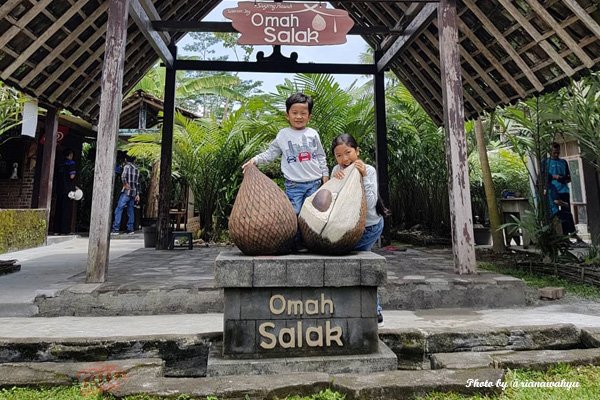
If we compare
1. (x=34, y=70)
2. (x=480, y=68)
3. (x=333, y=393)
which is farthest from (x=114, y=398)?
(x=480, y=68)

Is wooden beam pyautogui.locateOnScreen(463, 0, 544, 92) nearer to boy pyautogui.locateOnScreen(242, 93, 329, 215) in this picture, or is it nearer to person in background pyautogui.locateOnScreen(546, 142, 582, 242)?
person in background pyautogui.locateOnScreen(546, 142, 582, 242)

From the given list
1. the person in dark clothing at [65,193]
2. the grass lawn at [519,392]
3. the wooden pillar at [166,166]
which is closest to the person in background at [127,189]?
the person in dark clothing at [65,193]

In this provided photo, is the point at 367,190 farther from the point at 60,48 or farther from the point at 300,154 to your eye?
the point at 60,48

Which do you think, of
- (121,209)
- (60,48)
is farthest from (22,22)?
(121,209)

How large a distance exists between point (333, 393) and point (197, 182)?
614 centimetres

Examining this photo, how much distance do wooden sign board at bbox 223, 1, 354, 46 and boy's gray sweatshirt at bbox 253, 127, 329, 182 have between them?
140cm

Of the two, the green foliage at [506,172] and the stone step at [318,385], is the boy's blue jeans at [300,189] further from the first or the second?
the green foliage at [506,172]

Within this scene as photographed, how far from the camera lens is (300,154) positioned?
2.73 m

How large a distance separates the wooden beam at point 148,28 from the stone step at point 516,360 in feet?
13.9

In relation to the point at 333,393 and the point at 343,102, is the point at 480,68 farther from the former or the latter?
the point at 333,393

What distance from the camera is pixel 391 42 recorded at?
5680 millimetres

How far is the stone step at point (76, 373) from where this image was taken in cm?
159

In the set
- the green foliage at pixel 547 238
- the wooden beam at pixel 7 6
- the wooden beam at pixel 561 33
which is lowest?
the green foliage at pixel 547 238

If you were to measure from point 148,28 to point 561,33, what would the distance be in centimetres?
450
